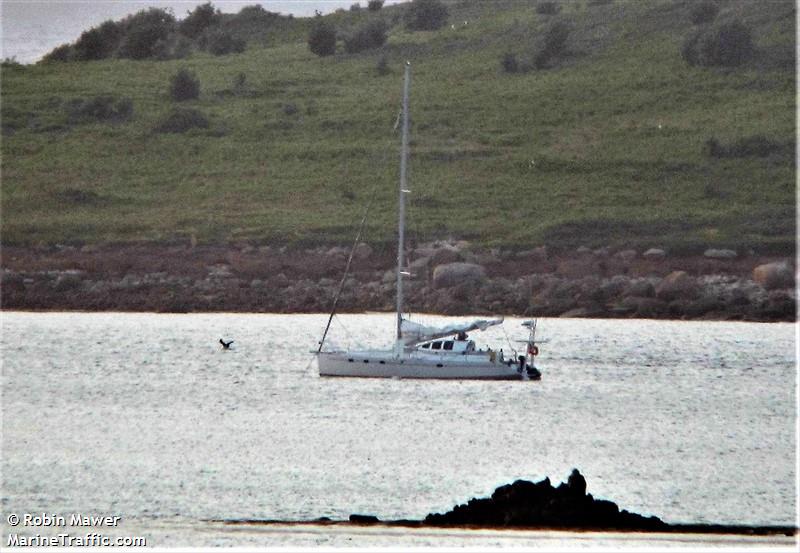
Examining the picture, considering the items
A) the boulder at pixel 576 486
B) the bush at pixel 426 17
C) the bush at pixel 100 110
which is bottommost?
the boulder at pixel 576 486

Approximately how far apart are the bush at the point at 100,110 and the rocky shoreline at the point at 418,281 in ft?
83.2

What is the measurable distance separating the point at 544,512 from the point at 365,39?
9656cm

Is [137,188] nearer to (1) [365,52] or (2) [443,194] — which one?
(2) [443,194]

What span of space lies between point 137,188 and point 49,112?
18410mm

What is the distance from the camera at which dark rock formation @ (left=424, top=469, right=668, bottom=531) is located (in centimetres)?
1630

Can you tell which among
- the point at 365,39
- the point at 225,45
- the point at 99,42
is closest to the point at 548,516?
the point at 365,39

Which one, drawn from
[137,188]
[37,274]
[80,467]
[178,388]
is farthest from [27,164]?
[80,467]

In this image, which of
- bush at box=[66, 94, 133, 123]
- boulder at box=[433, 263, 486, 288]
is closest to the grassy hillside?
bush at box=[66, 94, 133, 123]

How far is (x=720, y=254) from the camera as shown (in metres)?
69.8

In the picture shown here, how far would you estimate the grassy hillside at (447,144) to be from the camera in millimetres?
74250

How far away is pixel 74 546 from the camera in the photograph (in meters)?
14.2

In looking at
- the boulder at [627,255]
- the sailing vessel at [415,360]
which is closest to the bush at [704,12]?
the boulder at [627,255]

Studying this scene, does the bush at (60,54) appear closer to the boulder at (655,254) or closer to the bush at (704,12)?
the bush at (704,12)

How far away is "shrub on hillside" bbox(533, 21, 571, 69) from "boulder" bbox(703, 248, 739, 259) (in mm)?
33680
